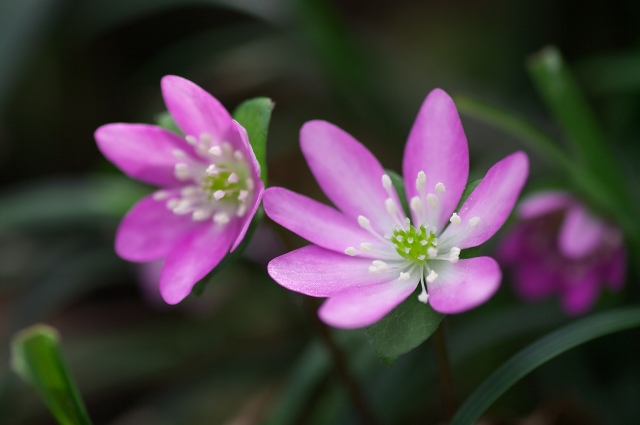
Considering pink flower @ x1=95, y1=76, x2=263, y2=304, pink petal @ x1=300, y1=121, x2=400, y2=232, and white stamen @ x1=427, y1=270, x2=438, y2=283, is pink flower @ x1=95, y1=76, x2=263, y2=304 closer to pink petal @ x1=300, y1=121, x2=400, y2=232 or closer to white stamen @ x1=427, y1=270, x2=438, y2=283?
pink petal @ x1=300, y1=121, x2=400, y2=232

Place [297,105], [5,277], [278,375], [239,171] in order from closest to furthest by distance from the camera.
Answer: [239,171]
[278,375]
[5,277]
[297,105]

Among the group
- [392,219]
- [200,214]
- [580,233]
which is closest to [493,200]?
[392,219]

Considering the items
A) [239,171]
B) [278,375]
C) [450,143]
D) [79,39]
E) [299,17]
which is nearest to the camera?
[450,143]

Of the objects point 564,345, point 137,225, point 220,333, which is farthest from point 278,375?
point 564,345

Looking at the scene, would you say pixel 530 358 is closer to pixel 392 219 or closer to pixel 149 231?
pixel 392 219

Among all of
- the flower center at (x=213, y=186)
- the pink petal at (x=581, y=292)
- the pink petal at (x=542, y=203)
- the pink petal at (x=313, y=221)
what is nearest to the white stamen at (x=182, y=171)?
the flower center at (x=213, y=186)

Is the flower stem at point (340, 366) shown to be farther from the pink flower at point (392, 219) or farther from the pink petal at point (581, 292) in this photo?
the pink petal at point (581, 292)

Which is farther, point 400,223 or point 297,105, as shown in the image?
point 297,105

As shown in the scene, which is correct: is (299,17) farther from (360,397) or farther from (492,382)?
(492,382)
